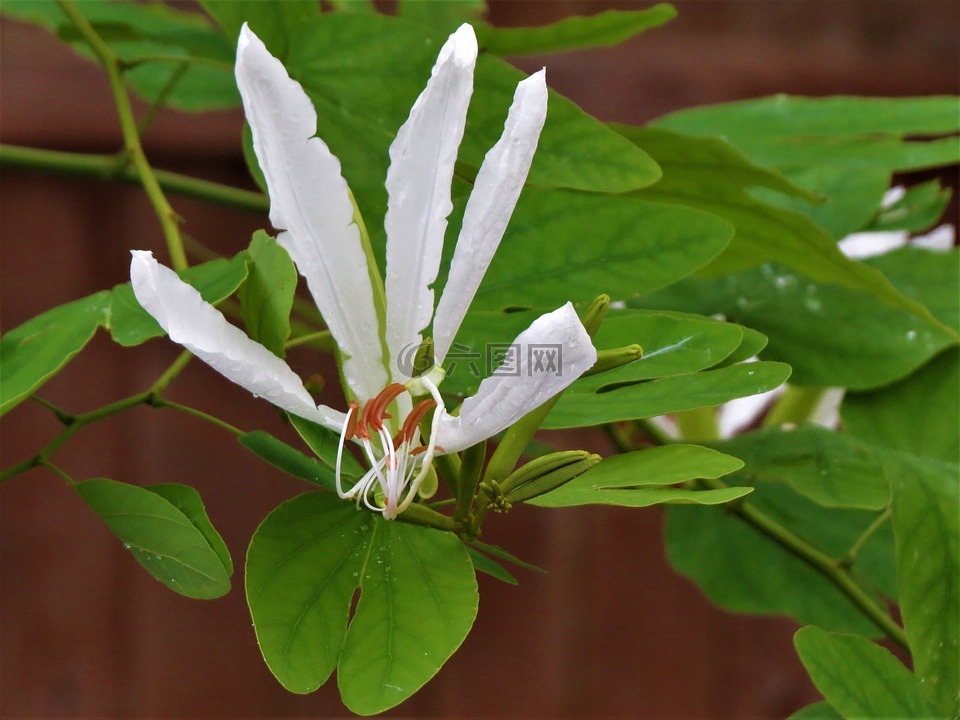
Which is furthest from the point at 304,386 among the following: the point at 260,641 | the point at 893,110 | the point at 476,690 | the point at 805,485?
the point at 476,690

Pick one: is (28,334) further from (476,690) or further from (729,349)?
(476,690)

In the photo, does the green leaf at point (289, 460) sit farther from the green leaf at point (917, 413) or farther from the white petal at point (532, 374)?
the green leaf at point (917, 413)

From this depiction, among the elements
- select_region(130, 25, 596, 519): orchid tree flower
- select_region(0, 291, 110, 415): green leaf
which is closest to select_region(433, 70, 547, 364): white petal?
select_region(130, 25, 596, 519): orchid tree flower

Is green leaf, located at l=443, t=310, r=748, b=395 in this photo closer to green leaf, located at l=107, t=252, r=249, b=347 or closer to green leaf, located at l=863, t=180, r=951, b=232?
green leaf, located at l=107, t=252, r=249, b=347

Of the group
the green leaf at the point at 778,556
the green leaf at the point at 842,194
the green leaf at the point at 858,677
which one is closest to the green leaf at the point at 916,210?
the green leaf at the point at 842,194

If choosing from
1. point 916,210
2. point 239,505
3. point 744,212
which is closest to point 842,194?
point 916,210

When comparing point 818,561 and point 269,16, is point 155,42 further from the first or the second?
point 818,561
